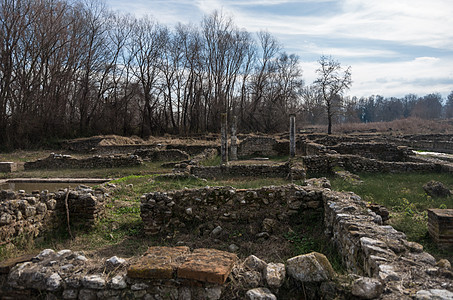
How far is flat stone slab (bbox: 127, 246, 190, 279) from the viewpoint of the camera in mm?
3197

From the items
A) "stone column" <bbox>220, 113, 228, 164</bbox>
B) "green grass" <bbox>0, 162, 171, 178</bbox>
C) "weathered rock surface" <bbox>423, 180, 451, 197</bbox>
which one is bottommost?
"green grass" <bbox>0, 162, 171, 178</bbox>

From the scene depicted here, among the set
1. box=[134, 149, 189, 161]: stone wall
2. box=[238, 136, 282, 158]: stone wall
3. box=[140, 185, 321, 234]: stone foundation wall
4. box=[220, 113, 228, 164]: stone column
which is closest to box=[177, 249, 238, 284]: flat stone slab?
box=[140, 185, 321, 234]: stone foundation wall

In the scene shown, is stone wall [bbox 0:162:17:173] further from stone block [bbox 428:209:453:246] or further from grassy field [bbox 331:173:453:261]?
stone block [bbox 428:209:453:246]

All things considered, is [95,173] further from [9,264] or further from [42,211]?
[9,264]

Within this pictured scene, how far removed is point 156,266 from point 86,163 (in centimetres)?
1750

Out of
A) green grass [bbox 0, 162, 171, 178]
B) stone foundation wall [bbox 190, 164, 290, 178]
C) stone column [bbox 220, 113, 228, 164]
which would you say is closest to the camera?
stone foundation wall [bbox 190, 164, 290, 178]

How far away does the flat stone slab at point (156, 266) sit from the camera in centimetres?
320

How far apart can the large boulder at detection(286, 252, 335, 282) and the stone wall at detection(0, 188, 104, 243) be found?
17.1ft

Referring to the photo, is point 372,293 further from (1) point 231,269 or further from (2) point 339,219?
(2) point 339,219

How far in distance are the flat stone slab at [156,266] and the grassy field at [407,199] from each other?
4.33 metres

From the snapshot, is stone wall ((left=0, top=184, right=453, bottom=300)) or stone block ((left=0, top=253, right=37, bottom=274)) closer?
stone wall ((left=0, top=184, right=453, bottom=300))

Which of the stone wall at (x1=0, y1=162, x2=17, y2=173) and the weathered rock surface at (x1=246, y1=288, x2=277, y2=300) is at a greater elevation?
the weathered rock surface at (x1=246, y1=288, x2=277, y2=300)

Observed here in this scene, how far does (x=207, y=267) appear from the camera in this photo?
3.19m

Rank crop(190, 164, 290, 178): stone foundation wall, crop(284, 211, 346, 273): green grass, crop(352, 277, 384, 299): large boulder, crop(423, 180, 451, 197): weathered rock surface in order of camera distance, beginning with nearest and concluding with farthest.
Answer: crop(352, 277, 384, 299): large boulder → crop(284, 211, 346, 273): green grass → crop(423, 180, 451, 197): weathered rock surface → crop(190, 164, 290, 178): stone foundation wall
